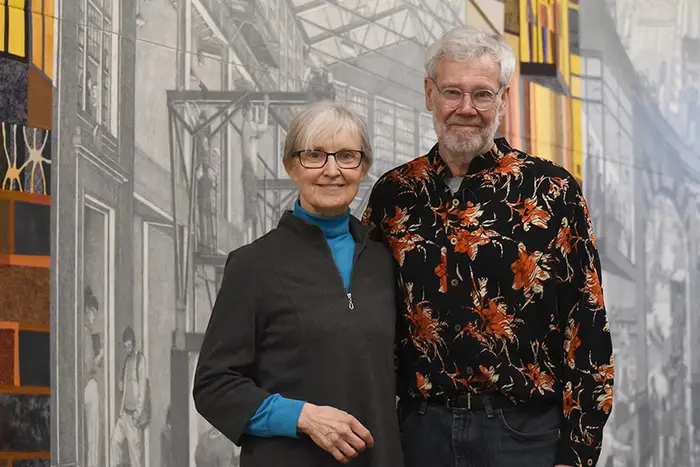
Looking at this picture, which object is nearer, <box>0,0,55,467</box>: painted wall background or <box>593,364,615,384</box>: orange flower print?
<box>593,364,615,384</box>: orange flower print

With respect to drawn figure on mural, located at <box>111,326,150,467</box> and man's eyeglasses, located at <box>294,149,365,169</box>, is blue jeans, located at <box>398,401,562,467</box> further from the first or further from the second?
drawn figure on mural, located at <box>111,326,150,467</box>

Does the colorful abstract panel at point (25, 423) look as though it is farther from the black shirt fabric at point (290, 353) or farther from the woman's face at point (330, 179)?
the woman's face at point (330, 179)

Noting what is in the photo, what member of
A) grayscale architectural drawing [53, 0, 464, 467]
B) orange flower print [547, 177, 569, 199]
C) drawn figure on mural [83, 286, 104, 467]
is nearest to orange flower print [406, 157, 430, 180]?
orange flower print [547, 177, 569, 199]

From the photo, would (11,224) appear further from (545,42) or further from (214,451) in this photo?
(545,42)

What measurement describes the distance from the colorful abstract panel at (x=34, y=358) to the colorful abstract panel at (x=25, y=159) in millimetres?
362

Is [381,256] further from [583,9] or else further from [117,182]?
[583,9]

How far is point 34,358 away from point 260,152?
831mm

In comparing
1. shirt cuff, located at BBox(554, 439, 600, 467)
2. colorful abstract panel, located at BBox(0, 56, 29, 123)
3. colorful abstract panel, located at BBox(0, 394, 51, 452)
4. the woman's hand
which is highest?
colorful abstract panel, located at BBox(0, 56, 29, 123)

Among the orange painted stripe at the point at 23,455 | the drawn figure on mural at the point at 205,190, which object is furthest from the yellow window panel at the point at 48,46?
the orange painted stripe at the point at 23,455

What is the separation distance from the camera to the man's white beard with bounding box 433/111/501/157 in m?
1.59

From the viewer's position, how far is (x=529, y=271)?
1.53m

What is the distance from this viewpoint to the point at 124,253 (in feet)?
7.88

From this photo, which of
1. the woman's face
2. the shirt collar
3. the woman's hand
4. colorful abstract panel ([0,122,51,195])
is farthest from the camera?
colorful abstract panel ([0,122,51,195])

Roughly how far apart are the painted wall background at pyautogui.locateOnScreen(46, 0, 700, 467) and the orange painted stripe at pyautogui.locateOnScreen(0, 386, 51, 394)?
3 cm
